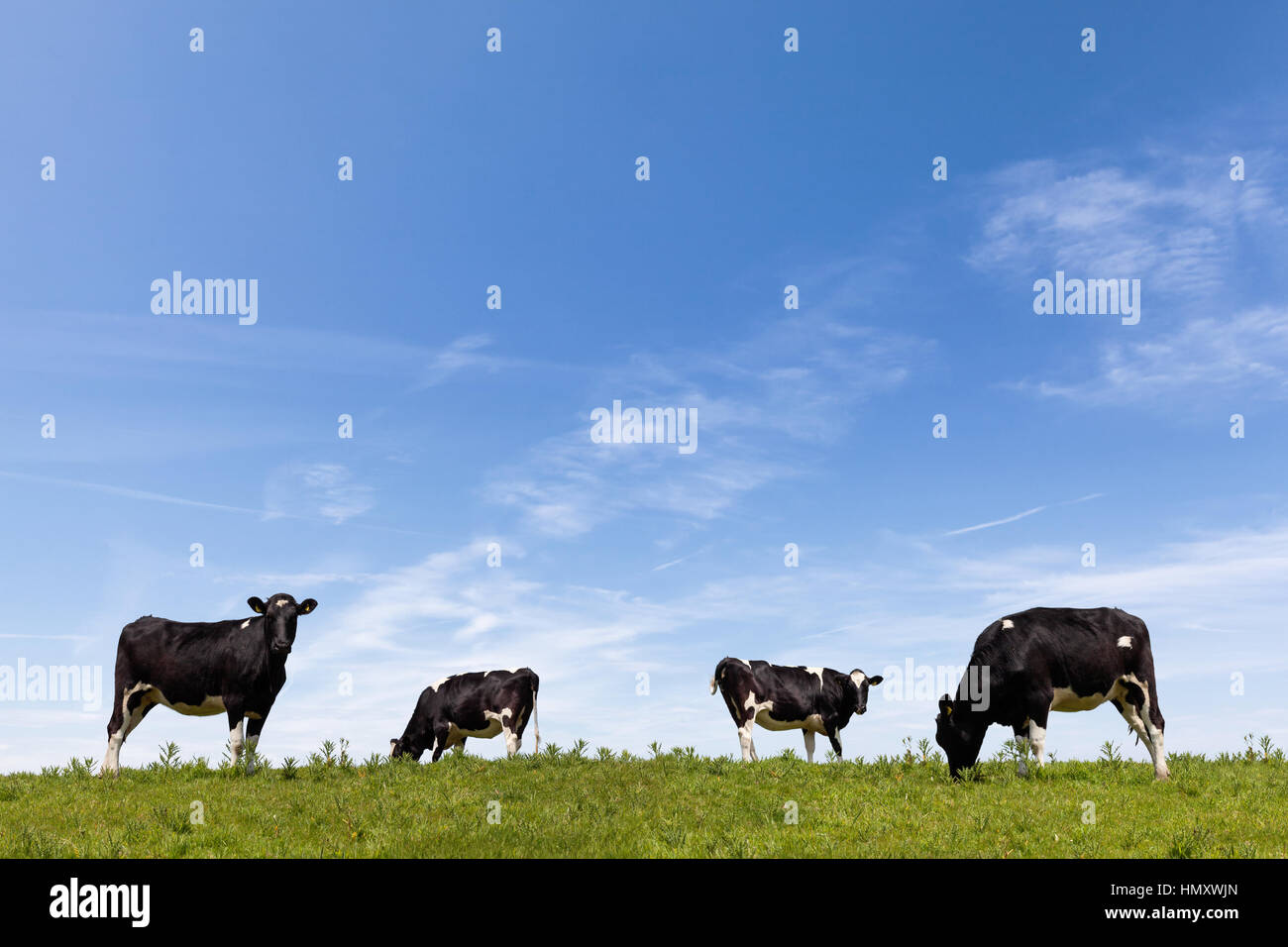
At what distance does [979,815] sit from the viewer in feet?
44.7

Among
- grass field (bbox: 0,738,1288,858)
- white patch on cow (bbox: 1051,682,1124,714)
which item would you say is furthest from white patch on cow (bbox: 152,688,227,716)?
white patch on cow (bbox: 1051,682,1124,714)

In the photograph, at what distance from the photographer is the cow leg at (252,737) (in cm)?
1873

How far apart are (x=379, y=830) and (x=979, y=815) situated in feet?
26.9

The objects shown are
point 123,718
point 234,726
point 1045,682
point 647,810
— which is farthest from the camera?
point 123,718

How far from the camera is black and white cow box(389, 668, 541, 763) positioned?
25.6 metres

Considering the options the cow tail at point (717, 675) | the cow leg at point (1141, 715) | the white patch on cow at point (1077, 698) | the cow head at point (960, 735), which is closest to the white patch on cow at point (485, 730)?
the cow tail at point (717, 675)

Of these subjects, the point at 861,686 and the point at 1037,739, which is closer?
the point at 1037,739

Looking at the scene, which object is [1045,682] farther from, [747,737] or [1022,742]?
[747,737]

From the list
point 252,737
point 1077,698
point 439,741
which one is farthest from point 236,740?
point 1077,698

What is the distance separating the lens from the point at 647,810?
15.2 m

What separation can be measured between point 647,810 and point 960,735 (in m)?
6.39

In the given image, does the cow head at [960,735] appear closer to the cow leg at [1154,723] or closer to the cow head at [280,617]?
the cow leg at [1154,723]

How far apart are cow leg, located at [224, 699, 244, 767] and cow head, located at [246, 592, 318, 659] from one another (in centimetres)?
126
